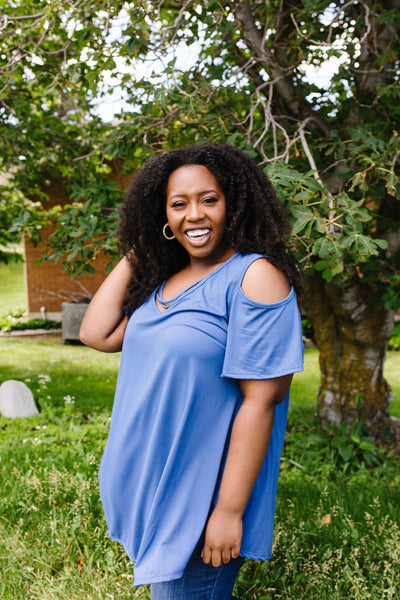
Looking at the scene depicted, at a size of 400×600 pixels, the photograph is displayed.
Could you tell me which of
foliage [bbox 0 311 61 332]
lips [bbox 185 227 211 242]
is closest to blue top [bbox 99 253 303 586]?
lips [bbox 185 227 211 242]

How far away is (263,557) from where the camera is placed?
1.57m

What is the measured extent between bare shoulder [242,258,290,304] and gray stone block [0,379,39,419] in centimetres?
472

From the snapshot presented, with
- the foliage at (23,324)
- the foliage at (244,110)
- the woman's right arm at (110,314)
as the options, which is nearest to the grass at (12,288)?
the foliage at (23,324)

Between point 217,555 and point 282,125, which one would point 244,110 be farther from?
point 217,555

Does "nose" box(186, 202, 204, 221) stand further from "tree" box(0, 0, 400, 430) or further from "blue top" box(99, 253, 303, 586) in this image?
"tree" box(0, 0, 400, 430)

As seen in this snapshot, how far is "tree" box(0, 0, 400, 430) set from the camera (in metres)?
3.02

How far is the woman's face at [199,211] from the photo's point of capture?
5.31 feet

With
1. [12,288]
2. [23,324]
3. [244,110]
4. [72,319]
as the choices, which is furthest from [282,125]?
[12,288]

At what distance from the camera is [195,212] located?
1613 millimetres

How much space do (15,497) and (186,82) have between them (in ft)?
9.18

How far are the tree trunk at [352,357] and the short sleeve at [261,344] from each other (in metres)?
3.41

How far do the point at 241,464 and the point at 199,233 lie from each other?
0.67 metres

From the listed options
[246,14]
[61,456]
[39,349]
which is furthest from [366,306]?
[39,349]

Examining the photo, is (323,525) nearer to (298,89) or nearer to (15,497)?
(15,497)
